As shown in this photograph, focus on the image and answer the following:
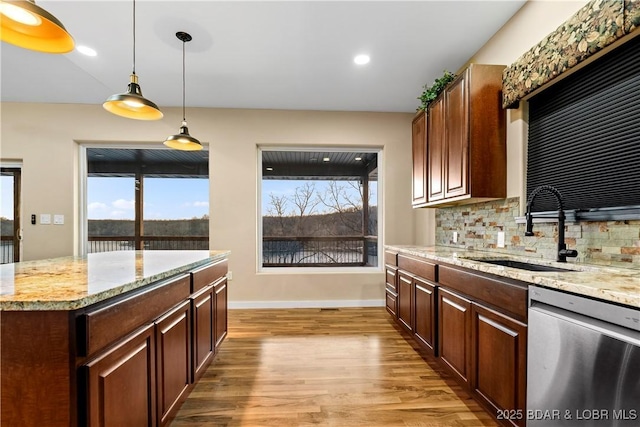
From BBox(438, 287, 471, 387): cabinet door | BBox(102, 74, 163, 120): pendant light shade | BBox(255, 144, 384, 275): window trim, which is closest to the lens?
BBox(438, 287, 471, 387): cabinet door

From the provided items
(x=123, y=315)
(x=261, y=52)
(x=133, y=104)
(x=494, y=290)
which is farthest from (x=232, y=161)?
(x=494, y=290)

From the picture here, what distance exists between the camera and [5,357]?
923 mm

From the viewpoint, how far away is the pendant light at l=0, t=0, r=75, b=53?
1179 millimetres

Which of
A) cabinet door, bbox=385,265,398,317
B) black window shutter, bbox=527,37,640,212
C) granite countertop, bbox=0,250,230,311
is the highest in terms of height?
black window shutter, bbox=527,37,640,212

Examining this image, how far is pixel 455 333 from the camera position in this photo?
78.5 inches

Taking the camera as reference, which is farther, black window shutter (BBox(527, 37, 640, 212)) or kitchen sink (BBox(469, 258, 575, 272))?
kitchen sink (BBox(469, 258, 575, 272))

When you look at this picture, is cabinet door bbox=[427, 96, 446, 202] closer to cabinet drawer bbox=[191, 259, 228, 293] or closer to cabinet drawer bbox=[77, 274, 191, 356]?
cabinet drawer bbox=[191, 259, 228, 293]

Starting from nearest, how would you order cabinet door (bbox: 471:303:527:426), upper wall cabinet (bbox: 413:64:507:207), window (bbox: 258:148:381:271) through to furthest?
cabinet door (bbox: 471:303:527:426) < upper wall cabinet (bbox: 413:64:507:207) < window (bbox: 258:148:381:271)

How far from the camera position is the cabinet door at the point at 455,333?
1.85m

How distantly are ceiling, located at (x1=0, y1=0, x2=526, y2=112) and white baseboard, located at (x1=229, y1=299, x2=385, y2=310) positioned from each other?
2703mm

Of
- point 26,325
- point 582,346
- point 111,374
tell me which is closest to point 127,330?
point 111,374

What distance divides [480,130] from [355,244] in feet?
8.51

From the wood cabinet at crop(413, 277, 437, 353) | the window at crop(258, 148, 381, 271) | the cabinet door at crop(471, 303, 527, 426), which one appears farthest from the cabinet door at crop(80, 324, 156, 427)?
the window at crop(258, 148, 381, 271)

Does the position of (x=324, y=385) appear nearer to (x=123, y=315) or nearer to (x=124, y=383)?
(x=124, y=383)
